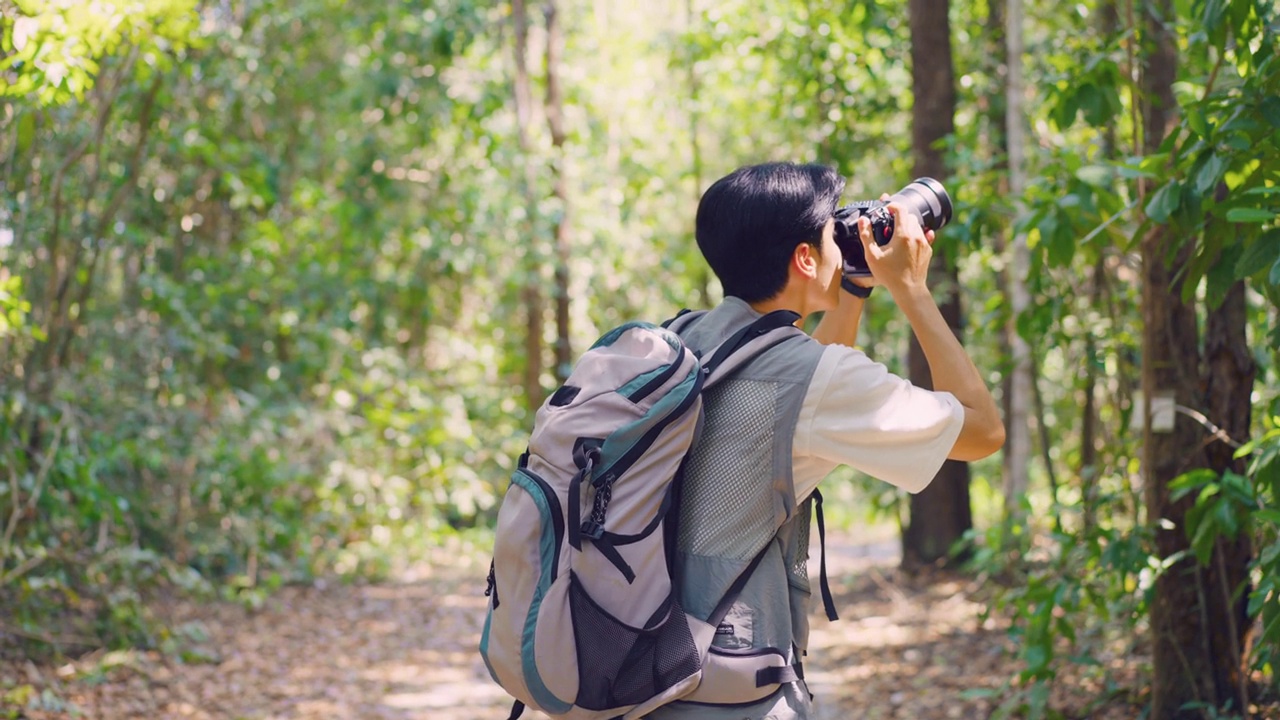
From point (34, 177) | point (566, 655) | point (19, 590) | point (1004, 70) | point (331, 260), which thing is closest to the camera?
point (566, 655)

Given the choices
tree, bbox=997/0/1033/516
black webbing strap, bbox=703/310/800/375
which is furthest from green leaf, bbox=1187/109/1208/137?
tree, bbox=997/0/1033/516

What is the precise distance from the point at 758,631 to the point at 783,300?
1.81ft

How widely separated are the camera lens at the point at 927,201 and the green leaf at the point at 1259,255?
93 cm

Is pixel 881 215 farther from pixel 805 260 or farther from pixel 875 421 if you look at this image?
pixel 875 421

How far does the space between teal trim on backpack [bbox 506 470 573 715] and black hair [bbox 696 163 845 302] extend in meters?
0.53

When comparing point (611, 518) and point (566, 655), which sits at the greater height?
point (611, 518)

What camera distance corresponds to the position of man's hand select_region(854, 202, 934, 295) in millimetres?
1955

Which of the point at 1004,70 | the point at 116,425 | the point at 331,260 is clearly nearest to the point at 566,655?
the point at 116,425

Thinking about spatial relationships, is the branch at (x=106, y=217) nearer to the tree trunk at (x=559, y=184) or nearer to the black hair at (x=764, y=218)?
the tree trunk at (x=559, y=184)

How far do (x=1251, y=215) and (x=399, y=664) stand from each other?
18.8ft

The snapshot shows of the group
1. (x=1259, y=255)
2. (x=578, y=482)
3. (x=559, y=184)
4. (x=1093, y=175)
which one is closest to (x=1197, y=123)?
(x=1259, y=255)

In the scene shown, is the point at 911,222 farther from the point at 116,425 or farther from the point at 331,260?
the point at 331,260

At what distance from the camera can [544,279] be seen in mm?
11562

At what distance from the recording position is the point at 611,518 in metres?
1.73
